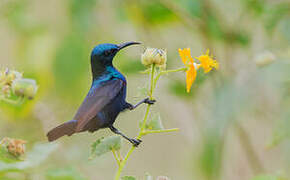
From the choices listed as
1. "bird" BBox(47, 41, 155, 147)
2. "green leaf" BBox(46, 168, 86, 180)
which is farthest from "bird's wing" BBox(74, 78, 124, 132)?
"green leaf" BBox(46, 168, 86, 180)

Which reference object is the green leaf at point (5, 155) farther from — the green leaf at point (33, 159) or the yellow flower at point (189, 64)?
the yellow flower at point (189, 64)

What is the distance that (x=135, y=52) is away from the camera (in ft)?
8.39

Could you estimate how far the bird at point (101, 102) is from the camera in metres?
0.53

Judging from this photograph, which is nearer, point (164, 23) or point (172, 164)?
point (164, 23)

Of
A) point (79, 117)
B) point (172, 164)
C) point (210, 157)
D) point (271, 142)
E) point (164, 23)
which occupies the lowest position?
point (172, 164)

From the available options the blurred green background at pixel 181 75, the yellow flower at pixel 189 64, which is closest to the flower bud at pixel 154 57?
the yellow flower at pixel 189 64

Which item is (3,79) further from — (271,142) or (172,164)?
(172,164)

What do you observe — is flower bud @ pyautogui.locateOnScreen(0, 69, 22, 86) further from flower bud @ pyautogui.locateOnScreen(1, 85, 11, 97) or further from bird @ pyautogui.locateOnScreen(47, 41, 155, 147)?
bird @ pyautogui.locateOnScreen(47, 41, 155, 147)

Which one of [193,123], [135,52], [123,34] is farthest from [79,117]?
[123,34]

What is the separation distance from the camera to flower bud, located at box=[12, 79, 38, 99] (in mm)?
670

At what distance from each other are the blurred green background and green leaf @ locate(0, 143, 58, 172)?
495 millimetres

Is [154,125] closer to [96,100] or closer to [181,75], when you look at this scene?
[96,100]

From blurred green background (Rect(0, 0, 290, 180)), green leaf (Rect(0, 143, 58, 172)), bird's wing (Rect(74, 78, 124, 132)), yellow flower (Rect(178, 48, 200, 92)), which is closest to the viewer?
bird's wing (Rect(74, 78, 124, 132))

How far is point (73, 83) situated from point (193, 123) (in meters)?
0.65
